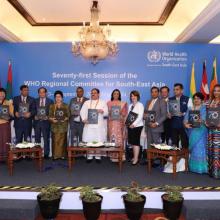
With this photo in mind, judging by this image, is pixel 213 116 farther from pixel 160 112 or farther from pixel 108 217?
pixel 108 217

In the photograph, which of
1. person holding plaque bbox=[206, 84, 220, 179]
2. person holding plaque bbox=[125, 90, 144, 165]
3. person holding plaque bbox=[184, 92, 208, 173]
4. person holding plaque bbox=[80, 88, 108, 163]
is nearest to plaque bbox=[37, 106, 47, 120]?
person holding plaque bbox=[80, 88, 108, 163]

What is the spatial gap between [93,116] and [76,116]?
1.77 ft

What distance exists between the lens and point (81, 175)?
16.9 ft

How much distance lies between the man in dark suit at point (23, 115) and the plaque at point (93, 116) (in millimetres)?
1163

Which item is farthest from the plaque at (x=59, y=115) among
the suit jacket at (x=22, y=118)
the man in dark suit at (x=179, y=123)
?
the man in dark suit at (x=179, y=123)

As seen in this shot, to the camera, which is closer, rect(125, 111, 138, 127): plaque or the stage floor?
the stage floor

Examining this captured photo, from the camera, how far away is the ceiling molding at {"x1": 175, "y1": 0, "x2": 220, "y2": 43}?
461 cm

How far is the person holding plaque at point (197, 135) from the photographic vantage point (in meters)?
5.36

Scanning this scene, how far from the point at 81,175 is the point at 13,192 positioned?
132cm

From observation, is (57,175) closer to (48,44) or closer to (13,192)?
(13,192)

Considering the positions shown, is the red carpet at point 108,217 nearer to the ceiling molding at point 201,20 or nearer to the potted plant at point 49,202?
the potted plant at point 49,202

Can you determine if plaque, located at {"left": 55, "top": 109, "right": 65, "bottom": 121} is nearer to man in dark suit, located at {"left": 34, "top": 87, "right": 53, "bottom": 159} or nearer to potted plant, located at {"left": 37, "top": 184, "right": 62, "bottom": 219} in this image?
man in dark suit, located at {"left": 34, "top": 87, "right": 53, "bottom": 159}

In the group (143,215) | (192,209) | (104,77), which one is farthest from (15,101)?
(192,209)

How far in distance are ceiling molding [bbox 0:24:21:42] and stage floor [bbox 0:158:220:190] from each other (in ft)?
8.24
